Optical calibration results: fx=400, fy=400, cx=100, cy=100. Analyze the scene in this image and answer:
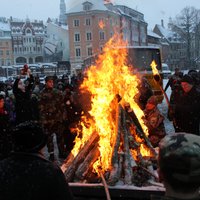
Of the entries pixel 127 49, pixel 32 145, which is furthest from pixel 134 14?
pixel 32 145

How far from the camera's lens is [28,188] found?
2.69m

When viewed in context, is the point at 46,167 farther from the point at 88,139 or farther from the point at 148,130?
the point at 148,130

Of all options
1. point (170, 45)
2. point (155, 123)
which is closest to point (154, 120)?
point (155, 123)

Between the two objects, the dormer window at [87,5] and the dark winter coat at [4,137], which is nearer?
the dark winter coat at [4,137]

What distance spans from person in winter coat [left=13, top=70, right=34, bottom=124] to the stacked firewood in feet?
9.07

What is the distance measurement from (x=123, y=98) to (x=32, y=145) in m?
4.46

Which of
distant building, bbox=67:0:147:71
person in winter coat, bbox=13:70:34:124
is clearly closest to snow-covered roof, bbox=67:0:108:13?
distant building, bbox=67:0:147:71

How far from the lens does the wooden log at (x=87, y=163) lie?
6117mm

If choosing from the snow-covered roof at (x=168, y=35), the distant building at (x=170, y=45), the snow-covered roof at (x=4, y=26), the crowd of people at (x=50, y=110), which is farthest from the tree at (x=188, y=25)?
the crowd of people at (x=50, y=110)

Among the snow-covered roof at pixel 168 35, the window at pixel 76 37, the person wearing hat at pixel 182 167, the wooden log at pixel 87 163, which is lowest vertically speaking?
the wooden log at pixel 87 163

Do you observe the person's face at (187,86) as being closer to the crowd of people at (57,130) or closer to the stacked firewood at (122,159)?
the crowd of people at (57,130)

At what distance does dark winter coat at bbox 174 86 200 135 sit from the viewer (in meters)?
7.20

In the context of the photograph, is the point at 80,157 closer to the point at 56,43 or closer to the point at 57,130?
the point at 57,130

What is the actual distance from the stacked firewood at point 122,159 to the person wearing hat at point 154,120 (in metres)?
0.33
